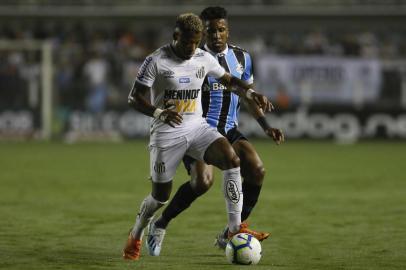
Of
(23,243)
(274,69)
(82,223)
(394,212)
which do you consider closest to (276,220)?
(394,212)

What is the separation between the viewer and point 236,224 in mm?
7609

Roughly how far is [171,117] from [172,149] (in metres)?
0.46

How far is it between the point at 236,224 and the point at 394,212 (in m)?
3.75

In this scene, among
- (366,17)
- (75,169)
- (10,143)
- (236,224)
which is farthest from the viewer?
(366,17)

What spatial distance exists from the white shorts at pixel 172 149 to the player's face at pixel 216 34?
3.72 ft

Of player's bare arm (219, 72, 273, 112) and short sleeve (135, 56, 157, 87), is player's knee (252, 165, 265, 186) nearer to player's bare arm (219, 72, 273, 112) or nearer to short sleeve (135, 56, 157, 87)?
player's bare arm (219, 72, 273, 112)

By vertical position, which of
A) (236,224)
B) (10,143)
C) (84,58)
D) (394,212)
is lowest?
(10,143)

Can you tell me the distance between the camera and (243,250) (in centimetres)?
725

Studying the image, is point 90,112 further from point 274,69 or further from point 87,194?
point 87,194

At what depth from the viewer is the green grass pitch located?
25.0 feet

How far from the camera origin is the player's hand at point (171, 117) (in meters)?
7.15

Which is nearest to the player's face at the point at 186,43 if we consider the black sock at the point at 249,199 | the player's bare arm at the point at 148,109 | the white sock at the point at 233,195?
the player's bare arm at the point at 148,109

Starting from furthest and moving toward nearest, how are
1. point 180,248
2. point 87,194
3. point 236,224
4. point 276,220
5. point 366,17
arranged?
point 366,17 < point 87,194 < point 276,220 < point 180,248 < point 236,224

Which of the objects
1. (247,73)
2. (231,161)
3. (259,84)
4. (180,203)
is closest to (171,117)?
(231,161)
